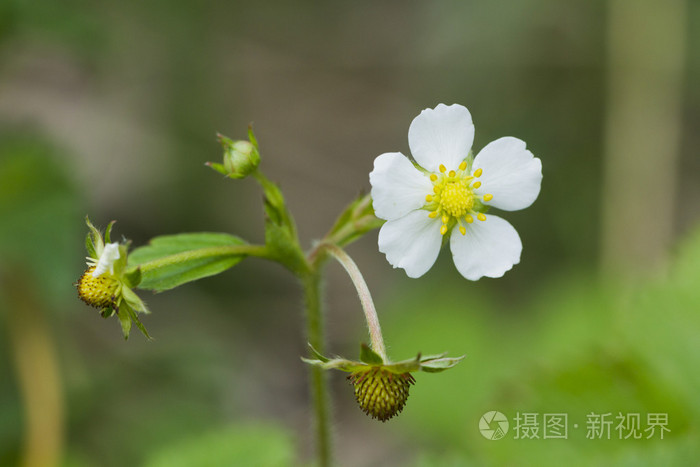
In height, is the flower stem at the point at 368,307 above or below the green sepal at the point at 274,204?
below

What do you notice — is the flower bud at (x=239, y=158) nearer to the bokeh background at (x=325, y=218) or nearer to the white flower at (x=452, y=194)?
the white flower at (x=452, y=194)

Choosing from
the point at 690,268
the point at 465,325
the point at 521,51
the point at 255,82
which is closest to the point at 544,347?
the point at 465,325

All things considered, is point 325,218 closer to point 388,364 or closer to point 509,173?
point 509,173

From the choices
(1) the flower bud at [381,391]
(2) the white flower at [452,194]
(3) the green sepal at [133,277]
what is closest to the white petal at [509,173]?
(2) the white flower at [452,194]

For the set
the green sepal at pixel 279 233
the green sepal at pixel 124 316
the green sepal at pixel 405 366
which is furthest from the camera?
the green sepal at pixel 279 233

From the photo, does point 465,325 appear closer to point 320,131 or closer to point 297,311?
point 297,311

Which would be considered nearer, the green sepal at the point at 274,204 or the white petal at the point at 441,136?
the white petal at the point at 441,136
